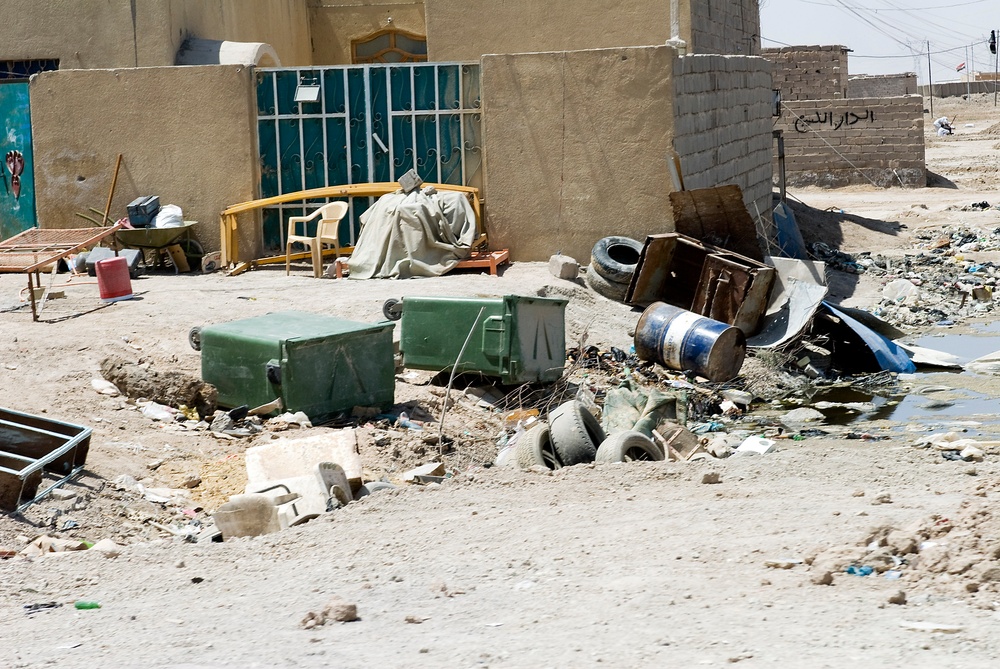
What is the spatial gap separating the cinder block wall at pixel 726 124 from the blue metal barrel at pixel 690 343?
277cm

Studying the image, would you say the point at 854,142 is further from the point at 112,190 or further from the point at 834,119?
the point at 112,190

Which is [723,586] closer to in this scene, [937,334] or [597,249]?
[597,249]

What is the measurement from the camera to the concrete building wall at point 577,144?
1285cm

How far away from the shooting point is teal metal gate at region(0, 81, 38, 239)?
14234mm

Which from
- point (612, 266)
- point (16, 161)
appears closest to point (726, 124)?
point (612, 266)

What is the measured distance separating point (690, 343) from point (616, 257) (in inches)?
98.9

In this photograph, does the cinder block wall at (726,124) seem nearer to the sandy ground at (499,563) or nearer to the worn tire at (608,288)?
the worn tire at (608,288)

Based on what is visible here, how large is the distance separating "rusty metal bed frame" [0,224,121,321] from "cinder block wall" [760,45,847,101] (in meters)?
18.9

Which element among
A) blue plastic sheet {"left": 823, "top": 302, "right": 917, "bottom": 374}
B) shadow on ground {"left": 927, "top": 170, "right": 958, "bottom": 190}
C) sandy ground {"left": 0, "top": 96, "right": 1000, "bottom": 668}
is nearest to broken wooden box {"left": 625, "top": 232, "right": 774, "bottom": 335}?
blue plastic sheet {"left": 823, "top": 302, "right": 917, "bottom": 374}

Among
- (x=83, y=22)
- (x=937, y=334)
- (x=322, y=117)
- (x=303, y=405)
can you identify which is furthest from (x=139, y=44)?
(x=937, y=334)

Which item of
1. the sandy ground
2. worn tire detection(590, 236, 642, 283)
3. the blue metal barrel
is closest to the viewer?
the sandy ground

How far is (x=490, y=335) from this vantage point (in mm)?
9102

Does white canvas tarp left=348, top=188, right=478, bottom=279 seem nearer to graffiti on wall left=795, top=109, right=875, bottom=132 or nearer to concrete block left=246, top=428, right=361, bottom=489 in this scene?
concrete block left=246, top=428, right=361, bottom=489

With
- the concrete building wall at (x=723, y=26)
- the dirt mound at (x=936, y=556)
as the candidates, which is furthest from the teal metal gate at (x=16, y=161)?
the dirt mound at (x=936, y=556)
